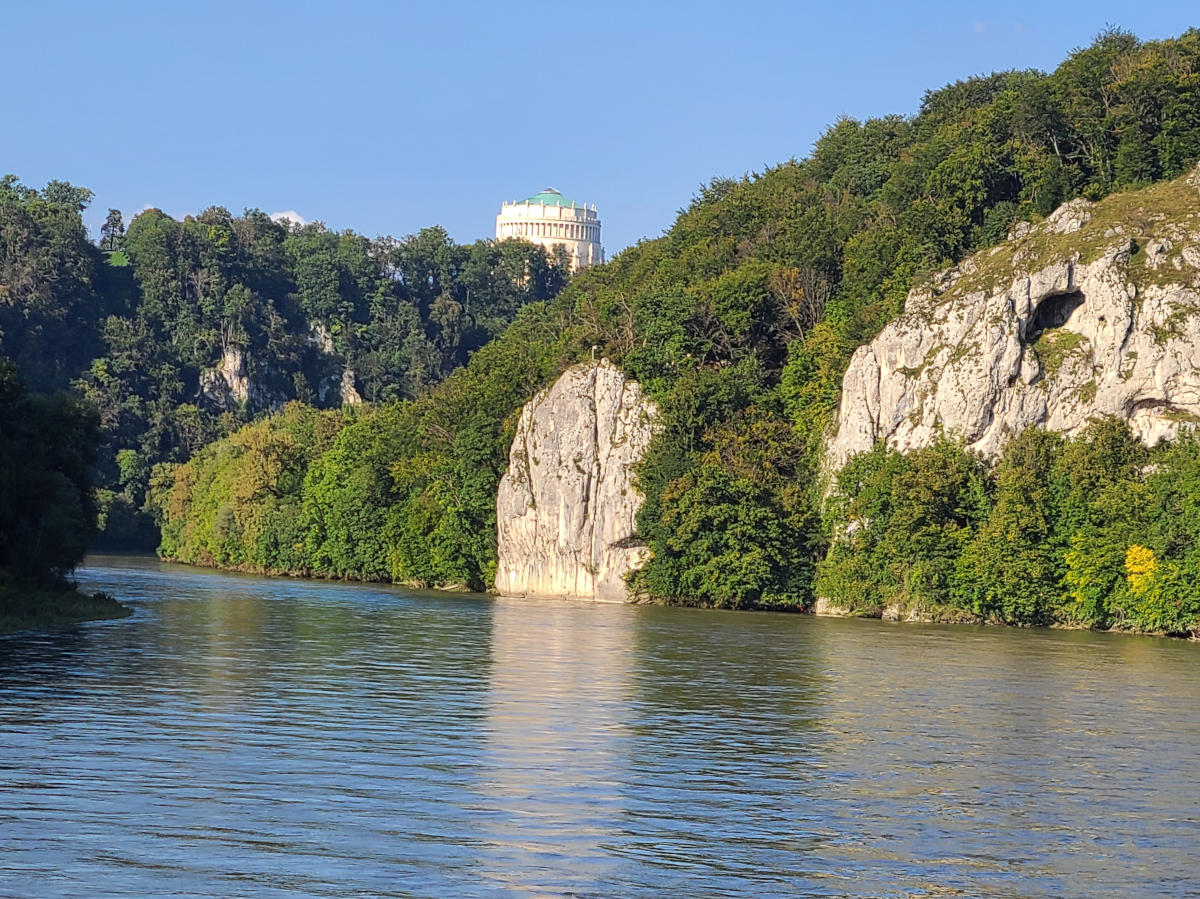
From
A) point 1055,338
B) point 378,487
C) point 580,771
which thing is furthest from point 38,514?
point 378,487

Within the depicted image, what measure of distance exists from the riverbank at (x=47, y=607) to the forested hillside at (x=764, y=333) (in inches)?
1416

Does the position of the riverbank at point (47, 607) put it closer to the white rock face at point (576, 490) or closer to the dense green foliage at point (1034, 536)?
the dense green foliage at point (1034, 536)

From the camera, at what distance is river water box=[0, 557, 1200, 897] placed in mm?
21422

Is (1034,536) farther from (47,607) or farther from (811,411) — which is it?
(47,607)

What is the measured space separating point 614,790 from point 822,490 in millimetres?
66412

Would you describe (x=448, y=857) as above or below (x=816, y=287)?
below

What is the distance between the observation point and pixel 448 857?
21859 millimetres

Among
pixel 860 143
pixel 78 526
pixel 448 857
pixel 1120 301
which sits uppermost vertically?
pixel 860 143

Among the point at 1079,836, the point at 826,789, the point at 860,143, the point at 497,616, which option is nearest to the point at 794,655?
the point at 497,616

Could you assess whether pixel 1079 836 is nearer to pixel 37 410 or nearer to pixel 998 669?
pixel 998 669

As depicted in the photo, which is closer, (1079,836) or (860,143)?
(1079,836)

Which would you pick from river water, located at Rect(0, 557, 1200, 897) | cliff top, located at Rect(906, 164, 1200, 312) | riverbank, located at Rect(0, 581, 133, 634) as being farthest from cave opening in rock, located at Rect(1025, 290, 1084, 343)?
riverbank, located at Rect(0, 581, 133, 634)

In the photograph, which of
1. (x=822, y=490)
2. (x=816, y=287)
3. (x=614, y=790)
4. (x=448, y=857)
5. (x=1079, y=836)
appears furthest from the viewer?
(x=816, y=287)

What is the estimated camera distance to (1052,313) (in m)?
88.2
